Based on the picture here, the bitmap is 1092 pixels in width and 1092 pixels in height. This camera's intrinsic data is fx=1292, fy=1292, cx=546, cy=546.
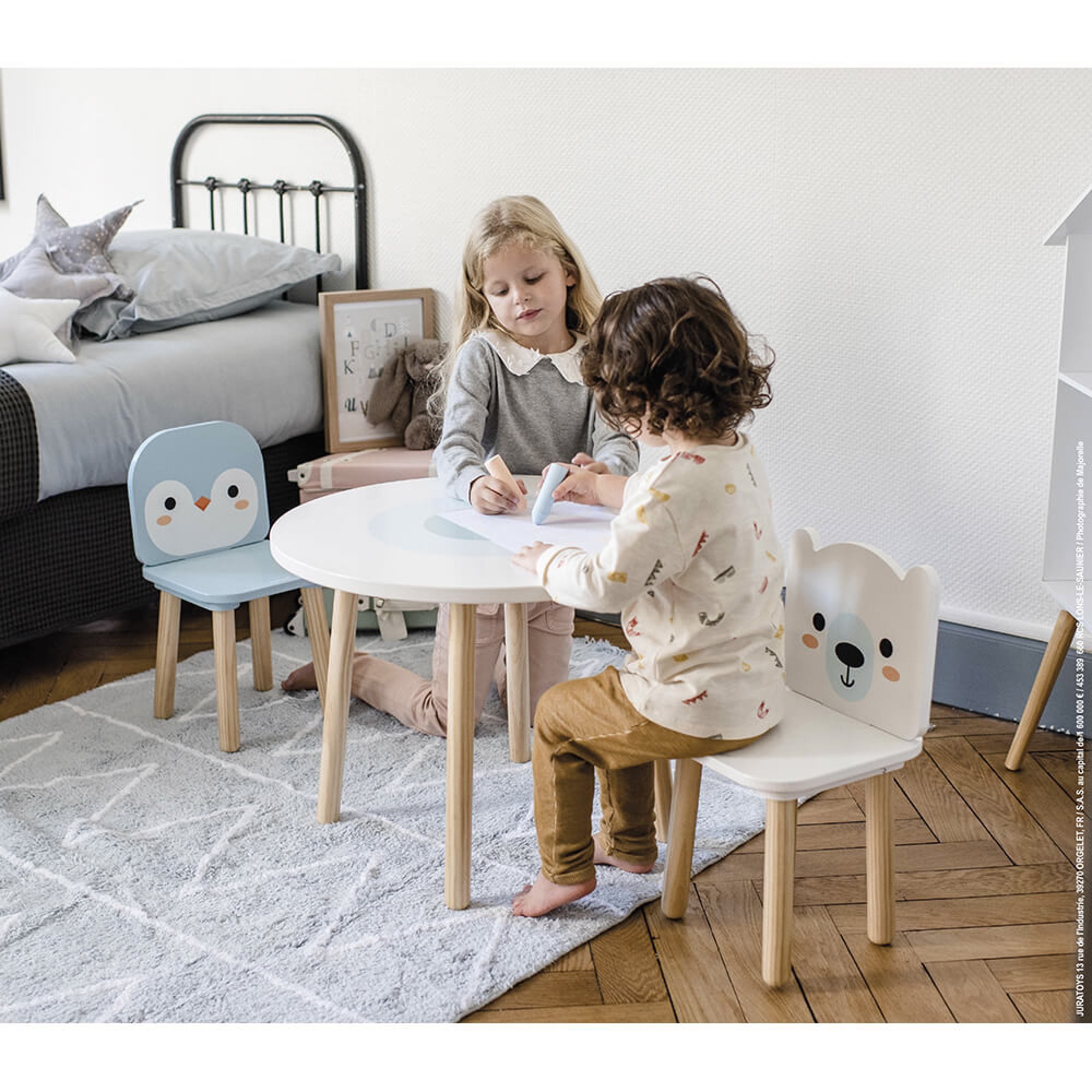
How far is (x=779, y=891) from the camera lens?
154 centimetres

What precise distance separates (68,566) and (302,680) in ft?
1.72

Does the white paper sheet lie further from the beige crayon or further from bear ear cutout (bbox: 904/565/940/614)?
bear ear cutout (bbox: 904/565/940/614)

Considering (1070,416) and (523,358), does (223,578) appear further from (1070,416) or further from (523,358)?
(1070,416)

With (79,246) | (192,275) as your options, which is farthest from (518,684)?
(79,246)

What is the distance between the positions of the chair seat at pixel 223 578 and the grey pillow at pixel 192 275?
797mm

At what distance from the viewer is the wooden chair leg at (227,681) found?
2197 millimetres

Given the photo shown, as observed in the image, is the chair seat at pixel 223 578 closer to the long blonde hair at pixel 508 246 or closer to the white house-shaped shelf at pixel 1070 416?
the long blonde hair at pixel 508 246

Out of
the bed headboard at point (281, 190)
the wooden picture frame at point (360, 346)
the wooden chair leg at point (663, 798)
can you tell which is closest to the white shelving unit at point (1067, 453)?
the wooden chair leg at point (663, 798)

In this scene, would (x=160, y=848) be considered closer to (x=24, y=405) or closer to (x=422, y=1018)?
(x=422, y=1018)

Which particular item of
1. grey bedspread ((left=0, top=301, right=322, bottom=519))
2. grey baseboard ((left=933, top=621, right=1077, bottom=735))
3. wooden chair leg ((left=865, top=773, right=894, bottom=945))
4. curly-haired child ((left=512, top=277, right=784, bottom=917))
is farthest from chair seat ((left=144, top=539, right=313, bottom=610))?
grey baseboard ((left=933, top=621, right=1077, bottom=735))

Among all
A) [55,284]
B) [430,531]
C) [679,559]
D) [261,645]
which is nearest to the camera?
[679,559]

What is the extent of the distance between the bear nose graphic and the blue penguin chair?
0.98m

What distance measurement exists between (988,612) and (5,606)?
1.83 meters

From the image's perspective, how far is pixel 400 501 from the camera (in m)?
1.96
